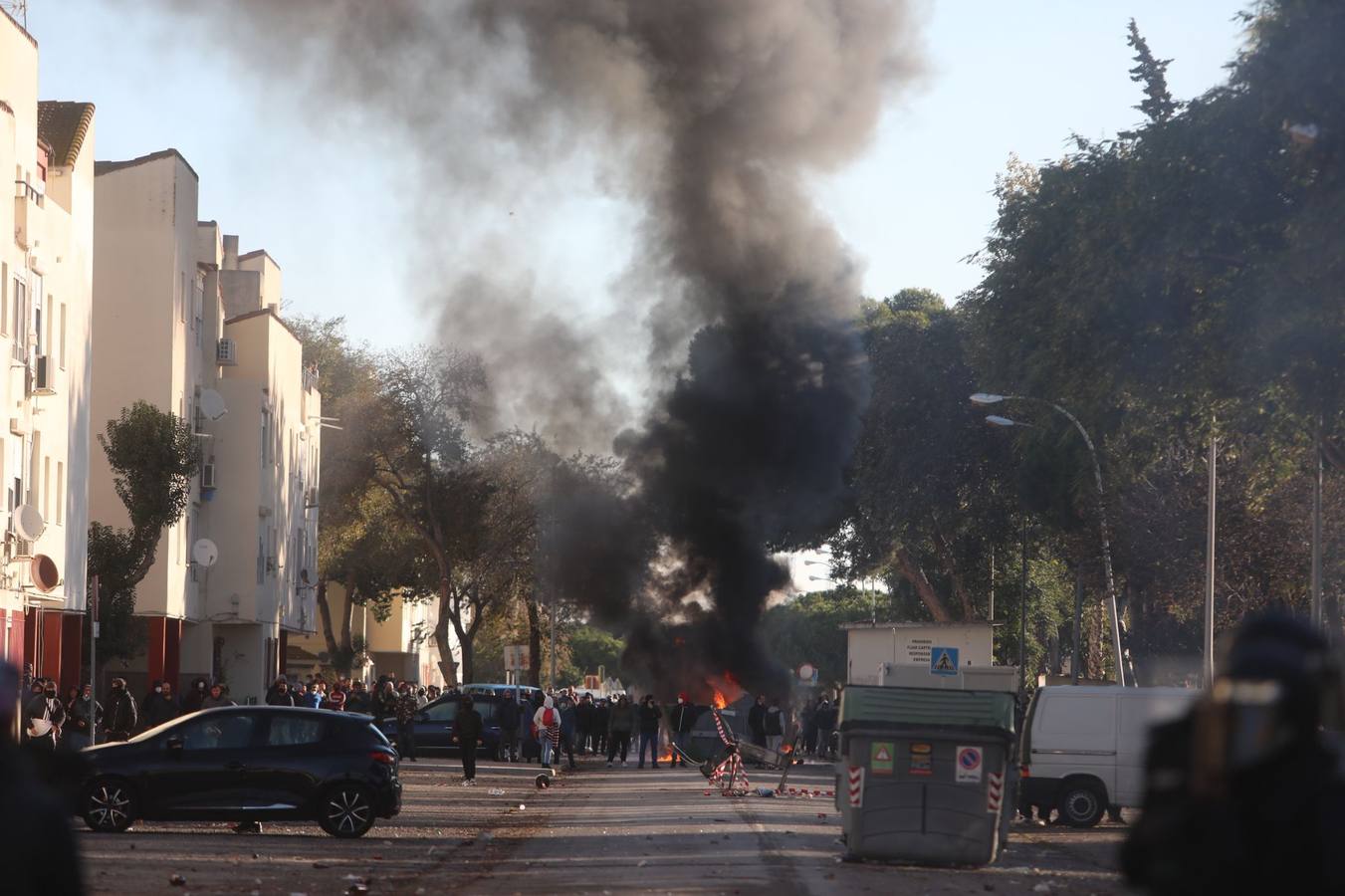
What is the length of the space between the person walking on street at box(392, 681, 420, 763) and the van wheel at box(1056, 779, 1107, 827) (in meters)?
17.8

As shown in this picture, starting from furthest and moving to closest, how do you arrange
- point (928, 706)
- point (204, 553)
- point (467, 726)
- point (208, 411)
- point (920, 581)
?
point (920, 581)
point (208, 411)
point (204, 553)
point (467, 726)
point (928, 706)

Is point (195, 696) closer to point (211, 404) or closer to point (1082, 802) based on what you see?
point (1082, 802)

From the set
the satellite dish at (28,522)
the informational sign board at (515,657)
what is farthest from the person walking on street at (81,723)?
the informational sign board at (515,657)

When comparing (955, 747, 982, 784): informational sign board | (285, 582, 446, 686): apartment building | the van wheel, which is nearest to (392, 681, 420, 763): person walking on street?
the van wheel

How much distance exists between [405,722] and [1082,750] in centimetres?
1851

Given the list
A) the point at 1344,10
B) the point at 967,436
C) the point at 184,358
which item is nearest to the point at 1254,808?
the point at 1344,10

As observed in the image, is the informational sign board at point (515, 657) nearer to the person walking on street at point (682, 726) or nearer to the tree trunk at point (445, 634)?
the person walking on street at point (682, 726)

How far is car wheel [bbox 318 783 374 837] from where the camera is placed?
20.8 m

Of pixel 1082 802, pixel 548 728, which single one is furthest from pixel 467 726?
pixel 1082 802

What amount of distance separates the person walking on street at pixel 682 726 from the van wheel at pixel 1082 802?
18.2 m

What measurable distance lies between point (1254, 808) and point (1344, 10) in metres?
20.9

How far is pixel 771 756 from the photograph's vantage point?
4134 cm

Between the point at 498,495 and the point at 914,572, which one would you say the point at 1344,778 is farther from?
the point at 498,495

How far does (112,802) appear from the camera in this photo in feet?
66.6
